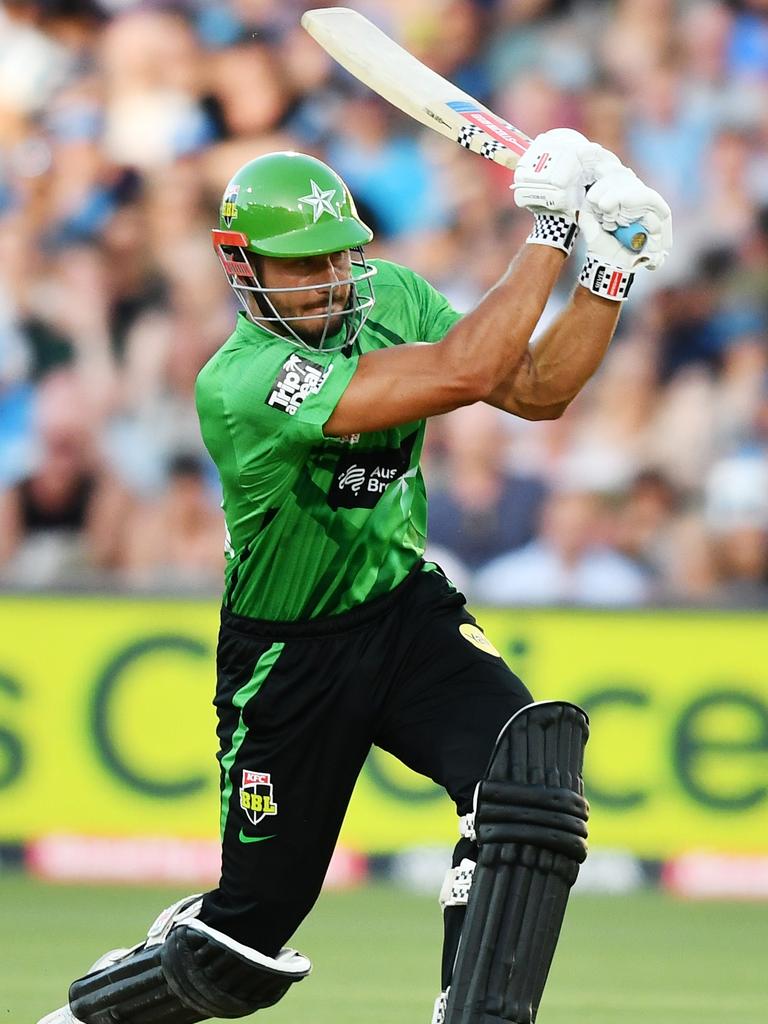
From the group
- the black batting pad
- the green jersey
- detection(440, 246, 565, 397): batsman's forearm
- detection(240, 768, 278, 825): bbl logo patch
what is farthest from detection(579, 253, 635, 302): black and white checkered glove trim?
detection(240, 768, 278, 825): bbl logo patch

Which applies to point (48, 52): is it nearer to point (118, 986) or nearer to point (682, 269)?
point (682, 269)

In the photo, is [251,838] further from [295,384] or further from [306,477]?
[295,384]

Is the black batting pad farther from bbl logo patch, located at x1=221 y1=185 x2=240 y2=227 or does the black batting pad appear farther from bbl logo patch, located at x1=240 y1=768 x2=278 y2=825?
bbl logo patch, located at x1=221 y1=185 x2=240 y2=227

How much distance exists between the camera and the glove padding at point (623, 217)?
3.70m

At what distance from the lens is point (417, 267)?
332 inches

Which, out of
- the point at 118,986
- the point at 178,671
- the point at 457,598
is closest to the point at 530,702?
the point at 457,598

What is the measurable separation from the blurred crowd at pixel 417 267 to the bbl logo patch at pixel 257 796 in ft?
11.3

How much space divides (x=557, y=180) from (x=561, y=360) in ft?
1.57

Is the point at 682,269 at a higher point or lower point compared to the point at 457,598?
higher

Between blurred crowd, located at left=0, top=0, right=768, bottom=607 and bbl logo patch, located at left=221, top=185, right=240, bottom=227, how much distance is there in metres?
3.56

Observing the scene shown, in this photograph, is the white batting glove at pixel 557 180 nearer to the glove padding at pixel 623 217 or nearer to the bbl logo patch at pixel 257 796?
the glove padding at pixel 623 217

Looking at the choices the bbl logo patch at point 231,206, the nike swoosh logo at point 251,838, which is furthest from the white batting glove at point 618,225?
the nike swoosh logo at point 251,838

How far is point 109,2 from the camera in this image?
8.97 m

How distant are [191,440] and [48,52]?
2.31m
